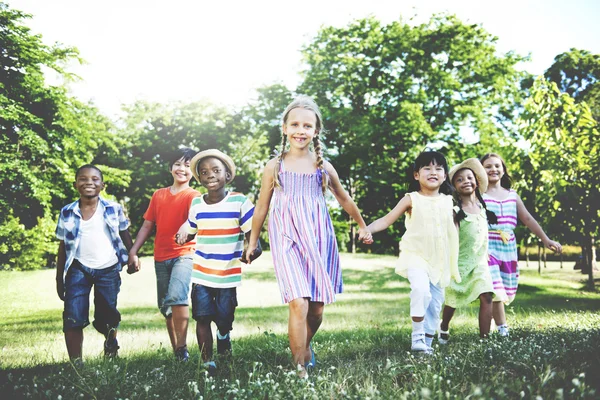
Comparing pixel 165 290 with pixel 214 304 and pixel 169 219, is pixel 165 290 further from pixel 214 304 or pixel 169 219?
pixel 214 304

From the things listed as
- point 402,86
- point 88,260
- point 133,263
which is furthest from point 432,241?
point 402,86

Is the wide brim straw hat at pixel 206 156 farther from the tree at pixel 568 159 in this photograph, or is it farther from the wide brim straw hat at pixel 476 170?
the tree at pixel 568 159

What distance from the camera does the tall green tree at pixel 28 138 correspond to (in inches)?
445

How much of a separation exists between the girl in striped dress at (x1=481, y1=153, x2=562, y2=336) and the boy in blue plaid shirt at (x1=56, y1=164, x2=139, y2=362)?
175 inches

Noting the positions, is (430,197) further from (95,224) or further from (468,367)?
(95,224)

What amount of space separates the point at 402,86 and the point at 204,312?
746 inches

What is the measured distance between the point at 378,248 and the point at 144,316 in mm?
22900

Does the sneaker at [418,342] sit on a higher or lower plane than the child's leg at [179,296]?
lower

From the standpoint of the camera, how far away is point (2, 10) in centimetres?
962

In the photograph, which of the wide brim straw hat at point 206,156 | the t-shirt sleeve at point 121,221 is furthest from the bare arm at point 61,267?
the wide brim straw hat at point 206,156

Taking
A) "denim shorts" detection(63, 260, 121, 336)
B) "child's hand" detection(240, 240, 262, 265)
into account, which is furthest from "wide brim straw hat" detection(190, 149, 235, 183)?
"denim shorts" detection(63, 260, 121, 336)

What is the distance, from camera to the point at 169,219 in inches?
223

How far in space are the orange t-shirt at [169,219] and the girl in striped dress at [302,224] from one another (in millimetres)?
1306

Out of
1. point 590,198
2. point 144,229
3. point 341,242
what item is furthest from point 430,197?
point 341,242
